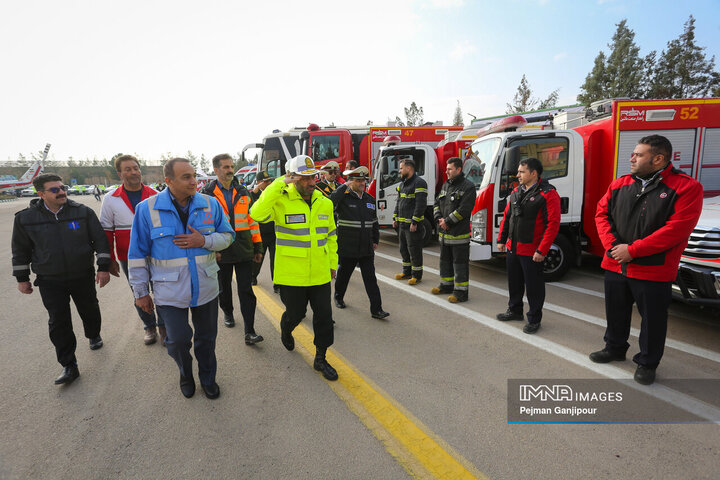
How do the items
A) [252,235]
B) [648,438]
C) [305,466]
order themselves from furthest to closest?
[252,235], [648,438], [305,466]

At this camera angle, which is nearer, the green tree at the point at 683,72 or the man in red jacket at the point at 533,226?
the man in red jacket at the point at 533,226

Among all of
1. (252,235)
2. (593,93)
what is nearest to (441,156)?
(252,235)

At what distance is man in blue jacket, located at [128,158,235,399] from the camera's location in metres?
2.60

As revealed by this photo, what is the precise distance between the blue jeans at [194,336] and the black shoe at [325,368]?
0.85 meters

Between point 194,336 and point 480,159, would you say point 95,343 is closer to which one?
point 194,336

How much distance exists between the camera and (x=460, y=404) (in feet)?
8.77

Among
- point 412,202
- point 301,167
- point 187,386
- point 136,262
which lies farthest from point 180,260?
point 412,202

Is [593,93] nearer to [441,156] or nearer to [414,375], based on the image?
[441,156]

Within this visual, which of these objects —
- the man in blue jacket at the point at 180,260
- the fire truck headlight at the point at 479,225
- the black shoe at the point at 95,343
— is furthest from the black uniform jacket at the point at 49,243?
the fire truck headlight at the point at 479,225

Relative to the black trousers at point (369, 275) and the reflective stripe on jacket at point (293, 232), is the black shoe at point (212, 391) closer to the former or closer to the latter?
the reflective stripe on jacket at point (293, 232)

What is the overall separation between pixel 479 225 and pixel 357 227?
90.9 inches

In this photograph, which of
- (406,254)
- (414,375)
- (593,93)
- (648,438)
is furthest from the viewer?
(593,93)

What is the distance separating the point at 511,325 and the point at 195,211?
346 cm

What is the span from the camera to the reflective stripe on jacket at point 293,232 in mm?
3012
